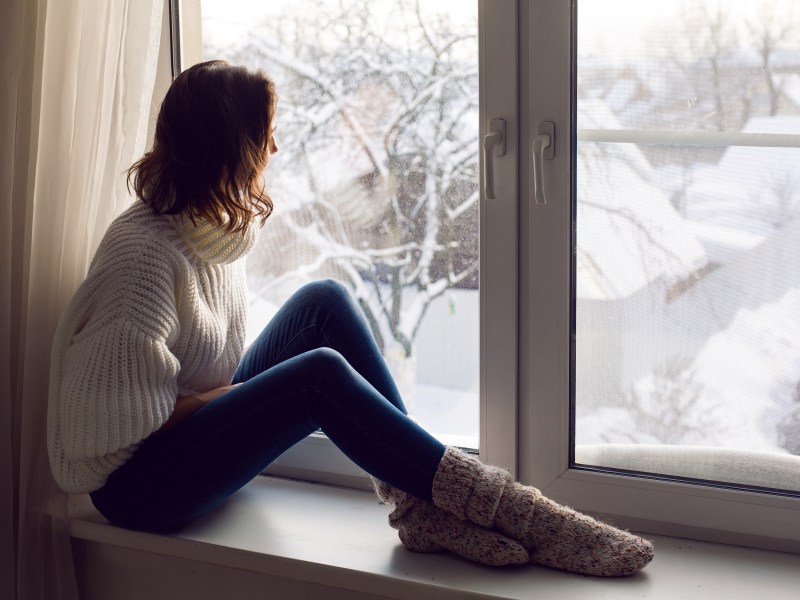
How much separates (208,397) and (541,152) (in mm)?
703

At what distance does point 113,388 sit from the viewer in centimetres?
127

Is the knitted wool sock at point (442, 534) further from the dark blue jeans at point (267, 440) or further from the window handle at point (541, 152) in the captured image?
the window handle at point (541, 152)

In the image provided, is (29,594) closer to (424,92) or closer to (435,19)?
(424,92)

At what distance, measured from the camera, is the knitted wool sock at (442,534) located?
1.26 meters

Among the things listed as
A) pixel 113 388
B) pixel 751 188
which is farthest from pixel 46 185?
pixel 751 188

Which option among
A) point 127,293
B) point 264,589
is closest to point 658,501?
point 264,589

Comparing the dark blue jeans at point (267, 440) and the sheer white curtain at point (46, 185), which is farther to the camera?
the sheer white curtain at point (46, 185)

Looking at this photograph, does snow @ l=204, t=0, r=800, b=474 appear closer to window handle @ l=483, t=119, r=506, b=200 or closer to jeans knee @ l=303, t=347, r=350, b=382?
window handle @ l=483, t=119, r=506, b=200

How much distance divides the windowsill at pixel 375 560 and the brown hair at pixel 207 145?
53 centimetres

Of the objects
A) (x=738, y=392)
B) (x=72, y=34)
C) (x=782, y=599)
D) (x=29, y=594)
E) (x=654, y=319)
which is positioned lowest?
(x=29, y=594)

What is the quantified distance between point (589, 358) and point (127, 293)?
766 millimetres

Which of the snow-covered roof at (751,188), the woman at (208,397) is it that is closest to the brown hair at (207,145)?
the woman at (208,397)

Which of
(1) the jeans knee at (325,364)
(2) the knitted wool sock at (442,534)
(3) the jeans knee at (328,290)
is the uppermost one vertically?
(3) the jeans knee at (328,290)

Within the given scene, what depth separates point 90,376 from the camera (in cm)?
128
